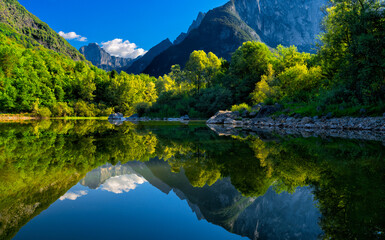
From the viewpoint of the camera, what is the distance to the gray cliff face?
485 ft

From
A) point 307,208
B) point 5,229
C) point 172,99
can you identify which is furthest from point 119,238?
point 172,99

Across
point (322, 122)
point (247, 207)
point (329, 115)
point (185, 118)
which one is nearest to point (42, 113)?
point (185, 118)

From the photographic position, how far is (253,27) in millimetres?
153500

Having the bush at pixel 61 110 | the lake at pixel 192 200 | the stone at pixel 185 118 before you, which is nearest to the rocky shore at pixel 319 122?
the lake at pixel 192 200

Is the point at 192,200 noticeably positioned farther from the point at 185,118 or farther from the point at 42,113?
the point at 42,113

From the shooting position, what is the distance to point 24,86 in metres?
38.1

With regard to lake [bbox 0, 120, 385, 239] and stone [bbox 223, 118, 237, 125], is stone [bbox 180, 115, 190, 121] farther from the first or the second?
lake [bbox 0, 120, 385, 239]

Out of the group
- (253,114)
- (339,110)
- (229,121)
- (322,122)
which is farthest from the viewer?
(229,121)

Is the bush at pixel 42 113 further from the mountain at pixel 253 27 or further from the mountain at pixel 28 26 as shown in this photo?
the mountain at pixel 253 27

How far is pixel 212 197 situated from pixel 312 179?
5.78ft

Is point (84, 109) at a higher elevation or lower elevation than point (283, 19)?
lower

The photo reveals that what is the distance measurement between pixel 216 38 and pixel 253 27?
40.0m

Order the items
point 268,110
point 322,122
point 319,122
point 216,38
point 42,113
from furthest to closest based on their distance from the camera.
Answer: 1. point 216,38
2. point 42,113
3. point 268,110
4. point 319,122
5. point 322,122

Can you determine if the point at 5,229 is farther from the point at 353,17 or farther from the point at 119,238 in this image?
the point at 353,17
